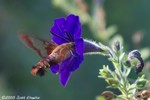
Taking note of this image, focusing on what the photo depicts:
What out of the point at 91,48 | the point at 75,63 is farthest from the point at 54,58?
the point at 91,48

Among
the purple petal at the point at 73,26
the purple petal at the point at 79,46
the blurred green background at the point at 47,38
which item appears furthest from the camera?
the blurred green background at the point at 47,38

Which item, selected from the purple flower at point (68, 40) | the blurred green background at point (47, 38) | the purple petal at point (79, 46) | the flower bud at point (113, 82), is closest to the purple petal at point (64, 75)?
the purple flower at point (68, 40)

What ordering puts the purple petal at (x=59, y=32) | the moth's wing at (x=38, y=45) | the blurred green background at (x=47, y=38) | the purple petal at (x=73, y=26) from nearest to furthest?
the moth's wing at (x=38, y=45)
the purple petal at (x=73, y=26)
the purple petal at (x=59, y=32)
the blurred green background at (x=47, y=38)

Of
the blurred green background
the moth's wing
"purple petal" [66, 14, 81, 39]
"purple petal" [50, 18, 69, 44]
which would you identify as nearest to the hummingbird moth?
the moth's wing

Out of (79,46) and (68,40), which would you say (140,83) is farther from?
(68,40)

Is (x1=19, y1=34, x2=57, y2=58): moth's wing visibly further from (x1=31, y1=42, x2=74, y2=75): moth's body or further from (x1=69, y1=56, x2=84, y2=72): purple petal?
(x1=69, y1=56, x2=84, y2=72): purple petal

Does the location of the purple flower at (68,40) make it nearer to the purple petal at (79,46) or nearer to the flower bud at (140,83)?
the purple petal at (79,46)

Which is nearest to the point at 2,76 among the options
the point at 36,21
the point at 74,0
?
the point at 36,21
